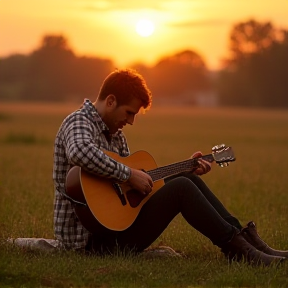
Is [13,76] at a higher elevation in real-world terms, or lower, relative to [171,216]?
higher

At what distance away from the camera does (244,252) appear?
265 inches

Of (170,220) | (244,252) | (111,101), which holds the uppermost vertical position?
(111,101)

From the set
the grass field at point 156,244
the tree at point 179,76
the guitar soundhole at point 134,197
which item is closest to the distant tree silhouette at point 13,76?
the tree at point 179,76

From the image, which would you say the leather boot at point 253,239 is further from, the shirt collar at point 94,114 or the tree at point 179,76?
the tree at point 179,76

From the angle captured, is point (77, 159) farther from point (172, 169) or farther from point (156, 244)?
point (156, 244)

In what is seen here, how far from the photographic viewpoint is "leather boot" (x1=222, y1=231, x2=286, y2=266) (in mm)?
6664

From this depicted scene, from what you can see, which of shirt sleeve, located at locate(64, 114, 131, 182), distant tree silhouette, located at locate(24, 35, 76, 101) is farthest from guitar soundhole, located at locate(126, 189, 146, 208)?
distant tree silhouette, located at locate(24, 35, 76, 101)

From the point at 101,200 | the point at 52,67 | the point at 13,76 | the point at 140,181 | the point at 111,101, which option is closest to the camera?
the point at 101,200

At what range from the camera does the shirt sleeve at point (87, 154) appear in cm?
657

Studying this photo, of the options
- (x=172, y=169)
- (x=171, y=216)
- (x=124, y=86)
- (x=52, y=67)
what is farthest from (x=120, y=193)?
(x=52, y=67)

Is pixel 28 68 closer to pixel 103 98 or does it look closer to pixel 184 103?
pixel 184 103

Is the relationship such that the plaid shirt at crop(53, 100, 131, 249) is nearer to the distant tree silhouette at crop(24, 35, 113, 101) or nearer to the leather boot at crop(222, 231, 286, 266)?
the leather boot at crop(222, 231, 286, 266)

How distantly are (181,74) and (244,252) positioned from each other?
13008 cm

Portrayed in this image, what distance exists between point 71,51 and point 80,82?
9538mm
